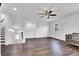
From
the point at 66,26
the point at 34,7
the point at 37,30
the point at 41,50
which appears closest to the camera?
the point at 34,7

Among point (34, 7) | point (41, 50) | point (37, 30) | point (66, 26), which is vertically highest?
point (34, 7)

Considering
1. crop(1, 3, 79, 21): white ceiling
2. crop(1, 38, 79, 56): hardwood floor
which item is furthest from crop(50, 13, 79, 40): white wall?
crop(1, 38, 79, 56): hardwood floor

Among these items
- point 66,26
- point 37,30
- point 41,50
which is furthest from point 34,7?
point 66,26

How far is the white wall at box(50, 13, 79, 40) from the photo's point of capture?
5.14 metres

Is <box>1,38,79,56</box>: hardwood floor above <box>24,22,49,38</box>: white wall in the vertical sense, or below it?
below

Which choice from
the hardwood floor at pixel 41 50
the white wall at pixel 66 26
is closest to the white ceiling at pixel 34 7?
the white wall at pixel 66 26

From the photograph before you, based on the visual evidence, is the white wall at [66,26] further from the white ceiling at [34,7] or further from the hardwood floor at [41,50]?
the hardwood floor at [41,50]

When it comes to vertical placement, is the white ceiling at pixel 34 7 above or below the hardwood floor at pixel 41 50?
above

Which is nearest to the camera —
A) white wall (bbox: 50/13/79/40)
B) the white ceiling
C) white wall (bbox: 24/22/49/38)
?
the white ceiling

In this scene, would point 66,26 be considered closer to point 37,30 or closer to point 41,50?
point 37,30

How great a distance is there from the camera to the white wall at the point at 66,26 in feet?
16.9

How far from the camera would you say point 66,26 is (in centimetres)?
591

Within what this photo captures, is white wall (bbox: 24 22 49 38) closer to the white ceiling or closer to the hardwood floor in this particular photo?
the hardwood floor

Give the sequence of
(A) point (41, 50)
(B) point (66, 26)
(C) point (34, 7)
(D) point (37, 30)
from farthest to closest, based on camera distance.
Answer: (D) point (37, 30), (B) point (66, 26), (A) point (41, 50), (C) point (34, 7)
